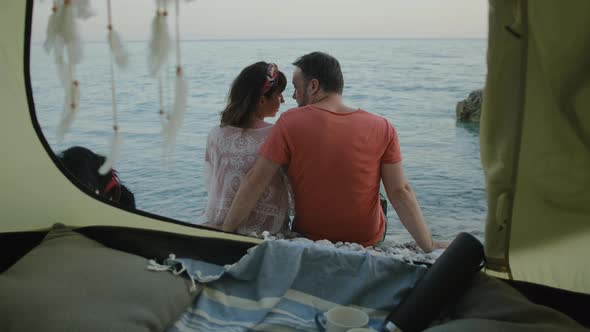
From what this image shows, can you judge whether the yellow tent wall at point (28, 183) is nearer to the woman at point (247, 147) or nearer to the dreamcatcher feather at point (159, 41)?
the woman at point (247, 147)

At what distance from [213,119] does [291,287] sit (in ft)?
21.8

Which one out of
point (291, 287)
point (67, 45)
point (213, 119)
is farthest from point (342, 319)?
point (213, 119)

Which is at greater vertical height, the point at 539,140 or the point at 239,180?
the point at 539,140

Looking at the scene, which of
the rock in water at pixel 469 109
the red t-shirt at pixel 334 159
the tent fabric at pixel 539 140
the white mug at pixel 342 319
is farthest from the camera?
the rock in water at pixel 469 109

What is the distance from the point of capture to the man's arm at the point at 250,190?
1.67 meters

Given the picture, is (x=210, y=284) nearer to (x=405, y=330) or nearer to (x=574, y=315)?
(x=405, y=330)

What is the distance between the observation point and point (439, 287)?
114cm

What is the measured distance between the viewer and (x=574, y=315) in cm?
114

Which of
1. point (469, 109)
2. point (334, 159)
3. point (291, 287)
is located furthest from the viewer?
point (469, 109)

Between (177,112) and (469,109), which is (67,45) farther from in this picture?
(469,109)

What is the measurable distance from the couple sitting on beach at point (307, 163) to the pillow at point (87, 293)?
0.46m

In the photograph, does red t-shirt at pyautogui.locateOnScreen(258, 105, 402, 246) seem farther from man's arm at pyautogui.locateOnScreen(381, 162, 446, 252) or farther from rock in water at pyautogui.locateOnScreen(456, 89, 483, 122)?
rock in water at pyautogui.locateOnScreen(456, 89, 483, 122)

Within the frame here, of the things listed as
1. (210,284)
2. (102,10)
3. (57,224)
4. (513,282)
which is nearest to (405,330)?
(513,282)

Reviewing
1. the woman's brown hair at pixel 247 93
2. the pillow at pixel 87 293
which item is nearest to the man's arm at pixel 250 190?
the woman's brown hair at pixel 247 93
